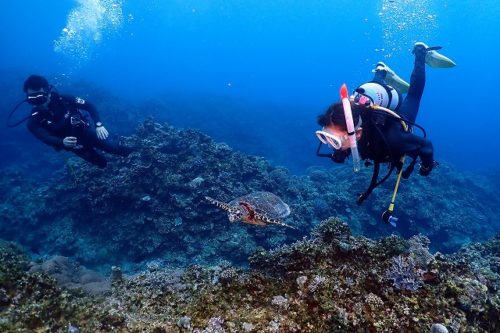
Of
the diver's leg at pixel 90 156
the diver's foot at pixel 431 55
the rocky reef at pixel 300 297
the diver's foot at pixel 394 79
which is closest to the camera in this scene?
the rocky reef at pixel 300 297

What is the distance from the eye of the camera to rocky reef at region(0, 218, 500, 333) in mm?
3238

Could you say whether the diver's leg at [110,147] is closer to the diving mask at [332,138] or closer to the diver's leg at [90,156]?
the diver's leg at [90,156]

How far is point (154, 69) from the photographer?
10150cm

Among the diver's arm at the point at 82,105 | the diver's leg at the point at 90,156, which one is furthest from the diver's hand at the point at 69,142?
the diver's arm at the point at 82,105

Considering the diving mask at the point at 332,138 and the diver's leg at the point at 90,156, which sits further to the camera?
the diver's leg at the point at 90,156

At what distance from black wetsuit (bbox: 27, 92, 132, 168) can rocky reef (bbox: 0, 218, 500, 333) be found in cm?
599

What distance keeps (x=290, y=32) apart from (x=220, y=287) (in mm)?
172529

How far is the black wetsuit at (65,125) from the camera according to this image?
8.80m

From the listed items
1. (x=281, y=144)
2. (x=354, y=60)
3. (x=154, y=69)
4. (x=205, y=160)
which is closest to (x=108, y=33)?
(x=154, y=69)

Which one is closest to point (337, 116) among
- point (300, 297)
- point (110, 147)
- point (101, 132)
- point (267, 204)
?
point (300, 297)

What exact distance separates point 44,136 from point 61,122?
28.8 inches

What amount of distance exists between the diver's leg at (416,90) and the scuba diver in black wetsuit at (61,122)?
317 inches

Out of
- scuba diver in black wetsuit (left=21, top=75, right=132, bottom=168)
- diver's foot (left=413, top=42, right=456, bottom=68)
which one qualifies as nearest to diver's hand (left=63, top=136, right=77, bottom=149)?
scuba diver in black wetsuit (left=21, top=75, right=132, bottom=168)

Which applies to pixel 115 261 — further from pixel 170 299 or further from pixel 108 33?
pixel 108 33
